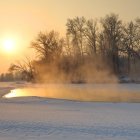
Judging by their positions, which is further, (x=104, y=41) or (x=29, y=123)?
(x=104, y=41)

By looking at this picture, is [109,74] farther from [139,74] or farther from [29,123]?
[29,123]

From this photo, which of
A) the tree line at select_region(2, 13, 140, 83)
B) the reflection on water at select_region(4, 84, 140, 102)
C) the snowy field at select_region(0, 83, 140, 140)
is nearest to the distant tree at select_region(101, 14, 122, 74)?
the tree line at select_region(2, 13, 140, 83)

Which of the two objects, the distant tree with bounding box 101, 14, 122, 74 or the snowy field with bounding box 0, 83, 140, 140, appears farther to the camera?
the distant tree with bounding box 101, 14, 122, 74

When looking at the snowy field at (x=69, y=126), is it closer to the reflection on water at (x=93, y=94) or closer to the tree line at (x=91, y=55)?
the reflection on water at (x=93, y=94)

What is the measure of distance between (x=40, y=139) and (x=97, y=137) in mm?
1712

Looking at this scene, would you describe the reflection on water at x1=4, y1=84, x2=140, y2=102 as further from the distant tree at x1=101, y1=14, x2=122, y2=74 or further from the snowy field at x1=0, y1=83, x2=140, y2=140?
the distant tree at x1=101, y1=14, x2=122, y2=74

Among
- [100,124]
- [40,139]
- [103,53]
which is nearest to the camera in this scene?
[40,139]

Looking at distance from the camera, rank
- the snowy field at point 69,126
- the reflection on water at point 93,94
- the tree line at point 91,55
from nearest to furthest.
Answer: the snowy field at point 69,126 → the reflection on water at point 93,94 → the tree line at point 91,55

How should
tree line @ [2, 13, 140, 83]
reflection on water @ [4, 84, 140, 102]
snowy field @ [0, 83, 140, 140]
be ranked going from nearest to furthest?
1. snowy field @ [0, 83, 140, 140]
2. reflection on water @ [4, 84, 140, 102]
3. tree line @ [2, 13, 140, 83]

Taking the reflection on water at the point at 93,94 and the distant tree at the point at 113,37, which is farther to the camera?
the distant tree at the point at 113,37

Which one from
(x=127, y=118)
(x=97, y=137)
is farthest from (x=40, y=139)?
(x=127, y=118)

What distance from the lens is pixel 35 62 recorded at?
80688 millimetres

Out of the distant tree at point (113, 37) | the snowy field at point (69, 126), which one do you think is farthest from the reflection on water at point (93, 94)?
the distant tree at point (113, 37)

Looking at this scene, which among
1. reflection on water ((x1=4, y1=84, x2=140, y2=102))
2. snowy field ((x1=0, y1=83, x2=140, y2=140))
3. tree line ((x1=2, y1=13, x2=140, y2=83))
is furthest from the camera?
tree line ((x1=2, y1=13, x2=140, y2=83))
